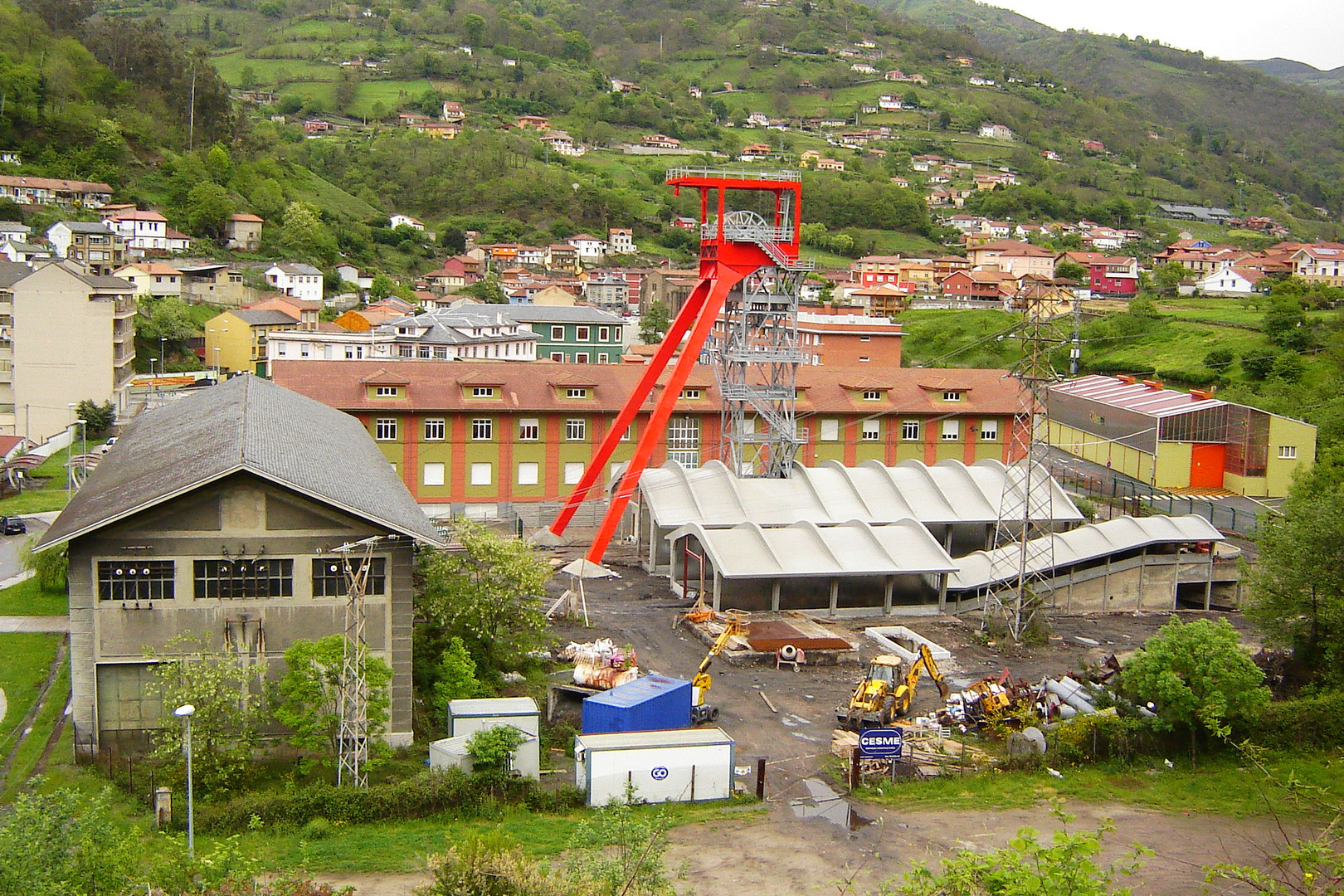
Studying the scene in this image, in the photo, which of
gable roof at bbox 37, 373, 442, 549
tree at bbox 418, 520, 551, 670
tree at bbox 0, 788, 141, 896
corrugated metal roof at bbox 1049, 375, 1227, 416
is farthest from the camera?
corrugated metal roof at bbox 1049, 375, 1227, 416

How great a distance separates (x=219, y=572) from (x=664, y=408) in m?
16.3

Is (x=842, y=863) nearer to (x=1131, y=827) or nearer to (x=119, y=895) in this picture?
(x=1131, y=827)

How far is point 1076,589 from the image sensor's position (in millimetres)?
31750

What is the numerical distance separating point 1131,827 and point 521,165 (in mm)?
131295

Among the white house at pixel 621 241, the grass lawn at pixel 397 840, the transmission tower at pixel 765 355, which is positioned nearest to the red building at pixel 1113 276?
the white house at pixel 621 241

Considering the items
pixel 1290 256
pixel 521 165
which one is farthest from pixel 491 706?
pixel 521 165

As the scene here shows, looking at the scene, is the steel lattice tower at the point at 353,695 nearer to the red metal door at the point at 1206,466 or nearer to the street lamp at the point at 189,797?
the street lamp at the point at 189,797

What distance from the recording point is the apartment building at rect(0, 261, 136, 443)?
53688 millimetres

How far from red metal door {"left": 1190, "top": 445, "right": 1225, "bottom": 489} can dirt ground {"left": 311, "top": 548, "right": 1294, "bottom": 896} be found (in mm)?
25212

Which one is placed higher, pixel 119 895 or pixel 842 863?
pixel 119 895

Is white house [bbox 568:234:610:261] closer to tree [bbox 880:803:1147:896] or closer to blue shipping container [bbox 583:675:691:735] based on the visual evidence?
blue shipping container [bbox 583:675:691:735]

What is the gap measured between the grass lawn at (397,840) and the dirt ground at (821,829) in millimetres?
352

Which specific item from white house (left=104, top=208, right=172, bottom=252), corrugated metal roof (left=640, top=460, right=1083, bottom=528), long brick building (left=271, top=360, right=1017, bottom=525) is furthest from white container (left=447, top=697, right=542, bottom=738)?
white house (left=104, top=208, right=172, bottom=252)

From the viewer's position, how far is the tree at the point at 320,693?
18188mm
